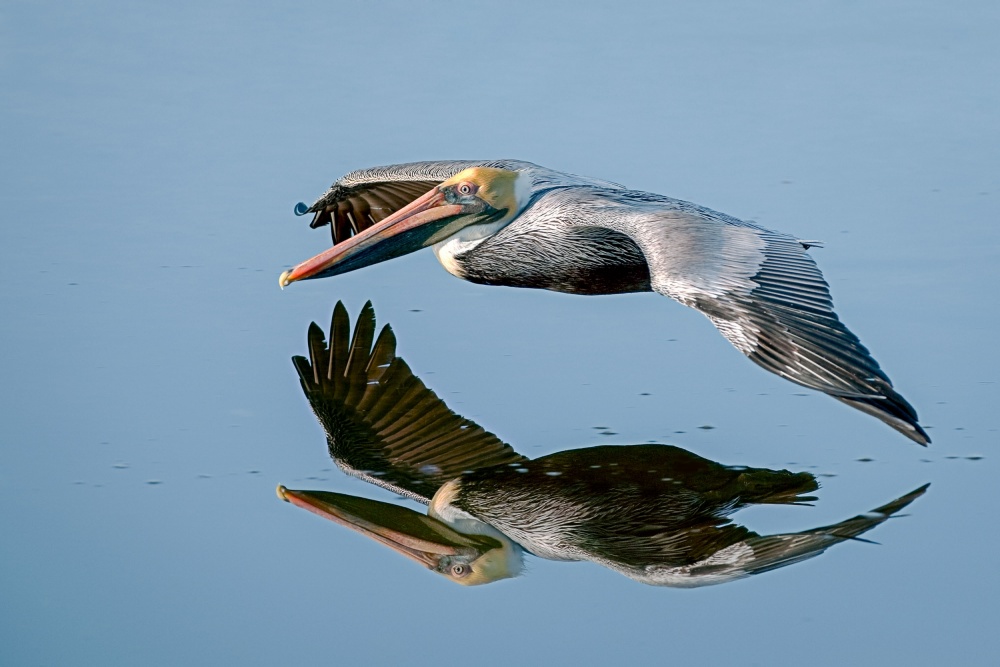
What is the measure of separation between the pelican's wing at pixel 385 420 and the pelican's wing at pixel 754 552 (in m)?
1.00

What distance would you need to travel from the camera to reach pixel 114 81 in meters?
10.4

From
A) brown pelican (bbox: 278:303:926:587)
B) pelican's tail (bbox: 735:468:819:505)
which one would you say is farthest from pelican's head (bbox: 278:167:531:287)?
pelican's tail (bbox: 735:468:819:505)

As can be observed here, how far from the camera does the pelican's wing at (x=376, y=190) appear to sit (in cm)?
798

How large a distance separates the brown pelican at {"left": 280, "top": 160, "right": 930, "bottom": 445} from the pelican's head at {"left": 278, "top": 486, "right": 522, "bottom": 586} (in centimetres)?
117

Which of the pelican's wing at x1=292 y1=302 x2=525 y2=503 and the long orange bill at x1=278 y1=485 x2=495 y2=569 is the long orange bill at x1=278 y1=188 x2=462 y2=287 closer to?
the pelican's wing at x1=292 y1=302 x2=525 y2=503

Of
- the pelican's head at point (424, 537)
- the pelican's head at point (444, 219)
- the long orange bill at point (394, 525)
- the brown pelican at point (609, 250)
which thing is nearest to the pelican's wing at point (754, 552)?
the brown pelican at point (609, 250)

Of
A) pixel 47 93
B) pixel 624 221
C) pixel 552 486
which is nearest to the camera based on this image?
pixel 552 486

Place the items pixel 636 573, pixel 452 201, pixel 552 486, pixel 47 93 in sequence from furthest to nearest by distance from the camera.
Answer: pixel 47 93 → pixel 452 201 → pixel 552 486 → pixel 636 573

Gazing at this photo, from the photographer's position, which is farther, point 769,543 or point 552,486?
point 552,486

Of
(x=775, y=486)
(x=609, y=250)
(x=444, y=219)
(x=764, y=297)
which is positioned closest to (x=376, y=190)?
(x=444, y=219)

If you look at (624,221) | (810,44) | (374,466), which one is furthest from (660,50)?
(374,466)

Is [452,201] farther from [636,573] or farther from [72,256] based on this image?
[636,573]

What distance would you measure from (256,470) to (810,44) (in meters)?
6.34

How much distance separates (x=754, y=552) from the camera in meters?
5.27
